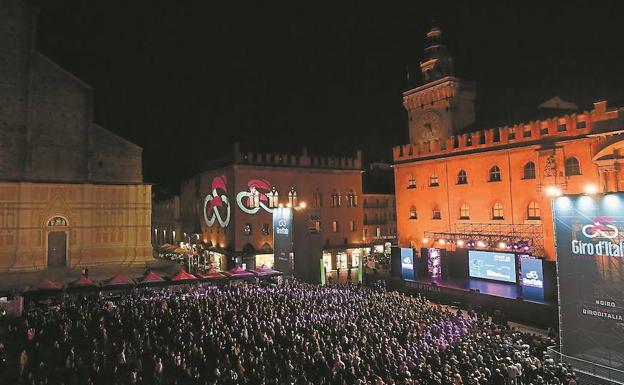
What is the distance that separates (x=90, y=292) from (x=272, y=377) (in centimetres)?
1691

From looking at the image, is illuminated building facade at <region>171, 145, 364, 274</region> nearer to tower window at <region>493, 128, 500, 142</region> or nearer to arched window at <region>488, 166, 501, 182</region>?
arched window at <region>488, 166, 501, 182</region>

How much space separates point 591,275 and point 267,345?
1323cm

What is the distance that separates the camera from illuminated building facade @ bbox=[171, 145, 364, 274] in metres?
44.4

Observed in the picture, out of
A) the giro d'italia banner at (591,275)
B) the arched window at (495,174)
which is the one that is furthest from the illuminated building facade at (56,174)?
the giro d'italia banner at (591,275)

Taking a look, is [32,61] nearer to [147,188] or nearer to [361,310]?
[147,188]

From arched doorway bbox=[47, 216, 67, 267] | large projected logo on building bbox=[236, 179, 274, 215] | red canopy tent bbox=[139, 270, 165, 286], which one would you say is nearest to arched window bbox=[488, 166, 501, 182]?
large projected logo on building bbox=[236, 179, 274, 215]

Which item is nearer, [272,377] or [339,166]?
[272,377]

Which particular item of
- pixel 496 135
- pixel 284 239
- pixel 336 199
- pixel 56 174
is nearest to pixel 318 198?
pixel 336 199

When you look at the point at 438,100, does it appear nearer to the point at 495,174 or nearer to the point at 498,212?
the point at 495,174

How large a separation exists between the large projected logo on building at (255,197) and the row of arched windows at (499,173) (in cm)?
1458

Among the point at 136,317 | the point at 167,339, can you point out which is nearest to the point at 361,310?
the point at 167,339

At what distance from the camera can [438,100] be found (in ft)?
137

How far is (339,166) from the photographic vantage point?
168 ft

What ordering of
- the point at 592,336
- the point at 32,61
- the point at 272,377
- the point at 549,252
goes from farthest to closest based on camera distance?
the point at 32,61
the point at 549,252
the point at 592,336
the point at 272,377
